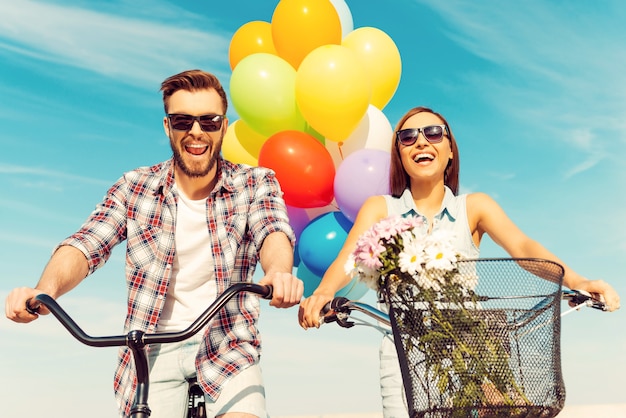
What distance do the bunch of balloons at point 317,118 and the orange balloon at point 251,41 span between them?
17 millimetres

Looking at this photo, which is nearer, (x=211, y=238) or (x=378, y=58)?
(x=211, y=238)

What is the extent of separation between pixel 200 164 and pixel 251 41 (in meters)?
3.81

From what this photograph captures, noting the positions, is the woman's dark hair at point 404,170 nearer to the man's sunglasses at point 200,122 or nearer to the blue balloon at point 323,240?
the man's sunglasses at point 200,122

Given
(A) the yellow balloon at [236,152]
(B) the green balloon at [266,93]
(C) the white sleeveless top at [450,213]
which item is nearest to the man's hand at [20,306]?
(C) the white sleeveless top at [450,213]

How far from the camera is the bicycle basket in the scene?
6.39 ft

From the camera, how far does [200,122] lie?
2.73m

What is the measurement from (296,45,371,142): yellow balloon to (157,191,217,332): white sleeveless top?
108 inches

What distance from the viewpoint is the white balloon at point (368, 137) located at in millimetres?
5820

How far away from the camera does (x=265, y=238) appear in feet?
8.77

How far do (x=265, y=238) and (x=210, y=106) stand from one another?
0.56m

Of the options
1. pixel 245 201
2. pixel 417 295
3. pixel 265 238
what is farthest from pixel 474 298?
pixel 245 201

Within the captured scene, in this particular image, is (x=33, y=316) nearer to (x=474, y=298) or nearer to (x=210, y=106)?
(x=210, y=106)

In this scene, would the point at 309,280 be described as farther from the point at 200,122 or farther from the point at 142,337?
the point at 142,337

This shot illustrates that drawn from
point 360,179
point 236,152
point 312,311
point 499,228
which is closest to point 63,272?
point 312,311
